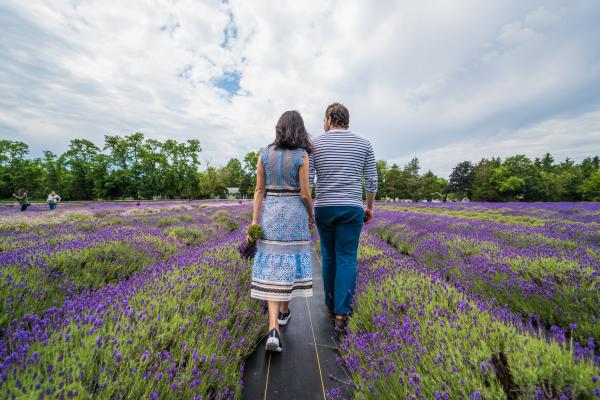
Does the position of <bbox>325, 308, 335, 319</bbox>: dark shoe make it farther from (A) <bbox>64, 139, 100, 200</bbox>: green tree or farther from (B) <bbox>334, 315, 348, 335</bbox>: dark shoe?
(A) <bbox>64, 139, 100, 200</bbox>: green tree

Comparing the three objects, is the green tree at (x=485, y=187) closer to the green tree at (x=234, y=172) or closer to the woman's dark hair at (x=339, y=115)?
the green tree at (x=234, y=172)


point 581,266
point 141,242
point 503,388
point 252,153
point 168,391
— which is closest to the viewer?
point 503,388

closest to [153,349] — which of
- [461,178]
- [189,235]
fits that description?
[189,235]

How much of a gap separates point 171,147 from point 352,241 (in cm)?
5138

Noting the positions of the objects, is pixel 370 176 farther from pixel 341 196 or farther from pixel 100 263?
pixel 100 263

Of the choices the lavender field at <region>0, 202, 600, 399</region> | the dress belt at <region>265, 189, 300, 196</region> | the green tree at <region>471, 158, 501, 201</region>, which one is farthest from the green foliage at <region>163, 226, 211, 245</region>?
the green tree at <region>471, 158, 501, 201</region>

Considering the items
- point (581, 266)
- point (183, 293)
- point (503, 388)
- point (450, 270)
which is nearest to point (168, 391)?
point (183, 293)

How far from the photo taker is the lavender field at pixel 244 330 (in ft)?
3.49

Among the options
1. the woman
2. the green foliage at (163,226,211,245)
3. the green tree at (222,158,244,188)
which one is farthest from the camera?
the green tree at (222,158,244,188)

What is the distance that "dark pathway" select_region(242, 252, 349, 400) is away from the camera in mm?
1742

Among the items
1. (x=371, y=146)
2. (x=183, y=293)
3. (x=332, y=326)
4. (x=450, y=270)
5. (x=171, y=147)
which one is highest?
(x=171, y=147)

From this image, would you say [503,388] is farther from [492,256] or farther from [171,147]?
[171,147]

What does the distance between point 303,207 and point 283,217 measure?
0.21m

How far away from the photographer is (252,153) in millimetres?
64688
